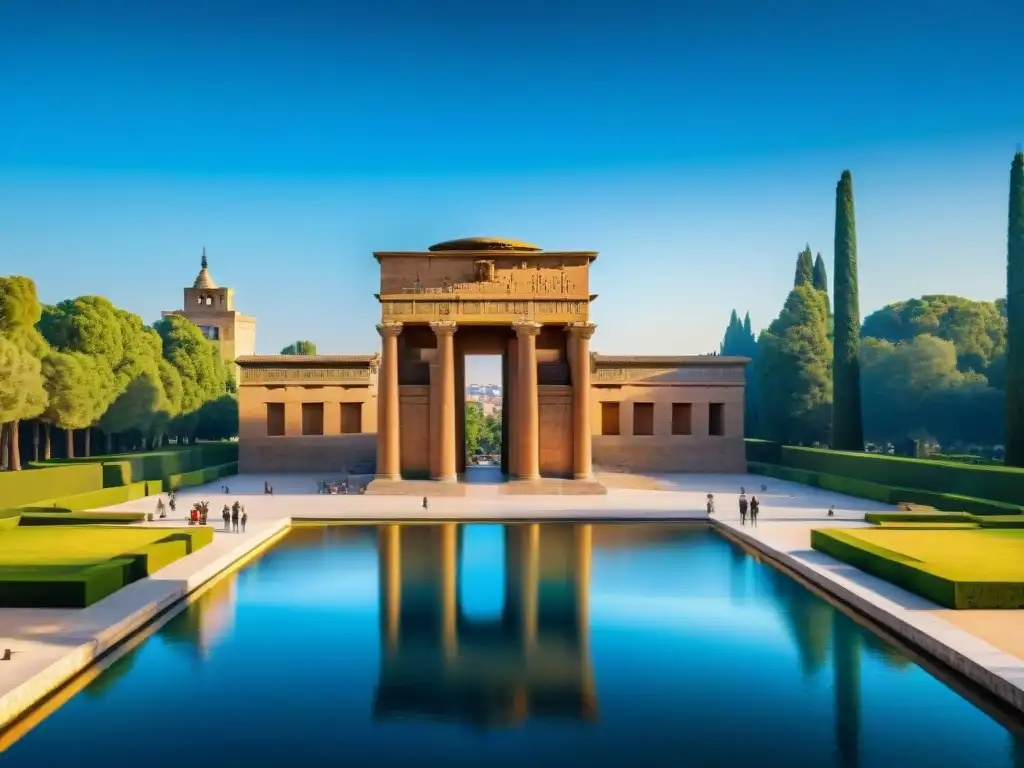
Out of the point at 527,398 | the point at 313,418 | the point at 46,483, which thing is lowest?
the point at 46,483

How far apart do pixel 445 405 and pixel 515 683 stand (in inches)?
1215

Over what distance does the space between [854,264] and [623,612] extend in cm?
4083

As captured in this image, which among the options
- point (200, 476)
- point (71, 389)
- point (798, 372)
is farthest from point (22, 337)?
point (798, 372)

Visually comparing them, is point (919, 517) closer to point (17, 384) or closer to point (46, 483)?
point (46, 483)

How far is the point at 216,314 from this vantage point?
4353 inches

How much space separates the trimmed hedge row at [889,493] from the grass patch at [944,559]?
17.5ft

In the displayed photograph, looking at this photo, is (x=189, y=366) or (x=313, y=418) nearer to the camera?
(x=313, y=418)

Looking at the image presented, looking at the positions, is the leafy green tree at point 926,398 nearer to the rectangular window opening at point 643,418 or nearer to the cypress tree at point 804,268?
the cypress tree at point 804,268

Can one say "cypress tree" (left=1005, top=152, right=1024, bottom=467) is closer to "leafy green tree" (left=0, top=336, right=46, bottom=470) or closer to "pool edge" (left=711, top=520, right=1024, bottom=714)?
"pool edge" (left=711, top=520, right=1024, bottom=714)

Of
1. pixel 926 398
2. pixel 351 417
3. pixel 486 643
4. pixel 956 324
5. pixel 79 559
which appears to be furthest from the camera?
pixel 956 324

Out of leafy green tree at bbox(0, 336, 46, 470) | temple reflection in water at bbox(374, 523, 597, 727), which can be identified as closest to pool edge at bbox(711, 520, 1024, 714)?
temple reflection in water at bbox(374, 523, 597, 727)

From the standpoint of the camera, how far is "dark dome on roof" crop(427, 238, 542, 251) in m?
45.9

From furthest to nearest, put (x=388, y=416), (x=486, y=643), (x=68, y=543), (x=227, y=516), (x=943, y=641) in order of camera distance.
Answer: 1. (x=388, y=416)
2. (x=227, y=516)
3. (x=68, y=543)
4. (x=486, y=643)
5. (x=943, y=641)

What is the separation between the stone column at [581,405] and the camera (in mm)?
45031
